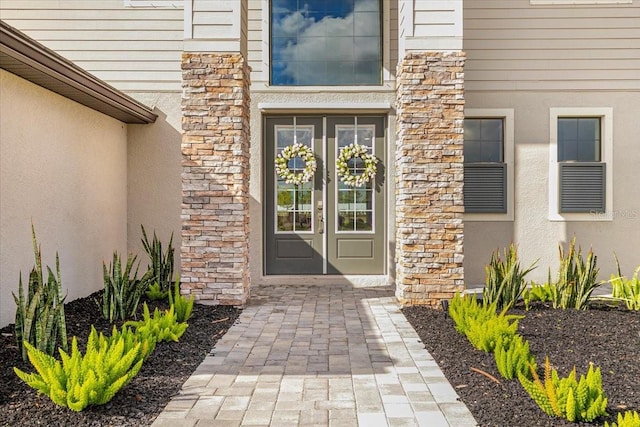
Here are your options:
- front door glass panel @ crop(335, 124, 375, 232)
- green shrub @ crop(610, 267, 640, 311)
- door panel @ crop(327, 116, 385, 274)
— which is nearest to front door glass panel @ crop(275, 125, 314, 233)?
door panel @ crop(327, 116, 385, 274)

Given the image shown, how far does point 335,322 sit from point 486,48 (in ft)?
15.6

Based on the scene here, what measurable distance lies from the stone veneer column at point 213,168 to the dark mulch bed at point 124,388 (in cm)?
100

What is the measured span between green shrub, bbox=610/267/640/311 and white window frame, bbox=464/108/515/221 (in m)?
2.04

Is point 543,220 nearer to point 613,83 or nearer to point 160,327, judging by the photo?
point 613,83

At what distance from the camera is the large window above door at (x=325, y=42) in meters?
7.71

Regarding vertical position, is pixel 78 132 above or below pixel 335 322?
above

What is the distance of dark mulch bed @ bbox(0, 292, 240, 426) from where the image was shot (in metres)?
2.78

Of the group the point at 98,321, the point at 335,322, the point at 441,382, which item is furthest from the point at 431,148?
the point at 98,321

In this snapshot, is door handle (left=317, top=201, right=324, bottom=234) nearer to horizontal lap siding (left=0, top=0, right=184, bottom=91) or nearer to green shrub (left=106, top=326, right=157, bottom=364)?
horizontal lap siding (left=0, top=0, right=184, bottom=91)

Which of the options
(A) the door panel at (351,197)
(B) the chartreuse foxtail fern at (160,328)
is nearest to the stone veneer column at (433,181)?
(A) the door panel at (351,197)

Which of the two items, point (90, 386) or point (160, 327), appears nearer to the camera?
point (90, 386)

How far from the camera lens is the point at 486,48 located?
745cm

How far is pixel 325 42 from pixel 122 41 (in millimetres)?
3017

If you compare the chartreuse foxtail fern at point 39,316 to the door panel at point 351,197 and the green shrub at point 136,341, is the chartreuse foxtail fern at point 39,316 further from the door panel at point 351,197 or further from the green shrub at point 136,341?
the door panel at point 351,197
